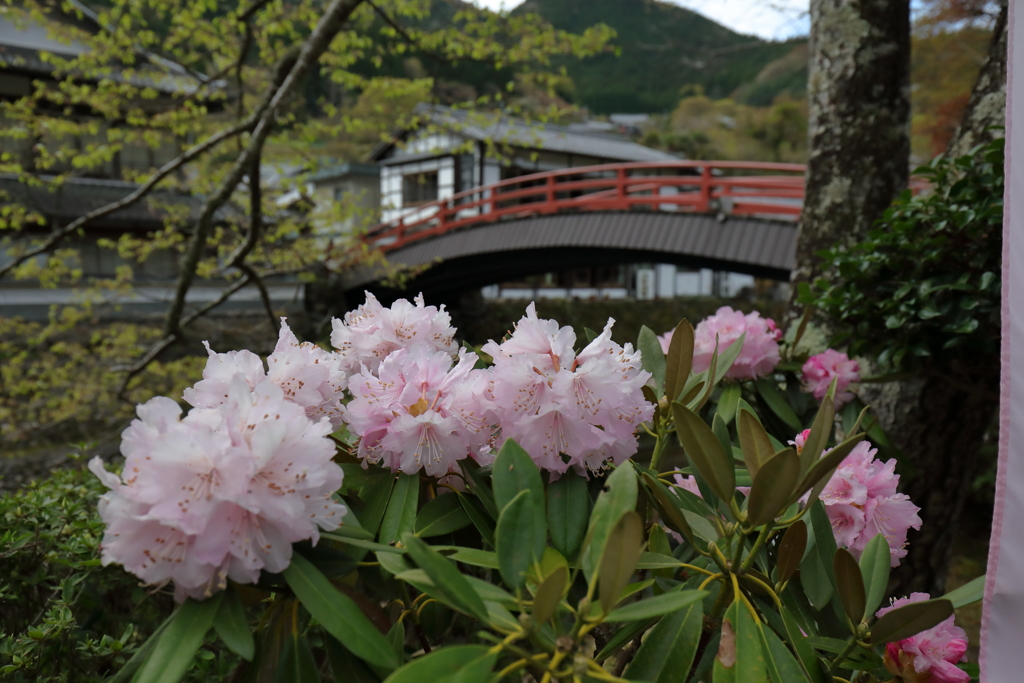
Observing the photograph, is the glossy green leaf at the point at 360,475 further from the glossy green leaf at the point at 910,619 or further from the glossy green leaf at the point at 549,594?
the glossy green leaf at the point at 910,619

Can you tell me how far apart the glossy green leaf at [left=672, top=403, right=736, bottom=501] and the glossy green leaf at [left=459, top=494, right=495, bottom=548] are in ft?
0.74

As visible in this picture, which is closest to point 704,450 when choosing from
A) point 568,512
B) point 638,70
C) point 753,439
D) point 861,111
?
point 753,439

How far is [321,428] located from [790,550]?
48cm

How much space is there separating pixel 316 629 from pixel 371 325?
0.65 metres

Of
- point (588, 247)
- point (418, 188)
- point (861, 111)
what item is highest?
point (861, 111)

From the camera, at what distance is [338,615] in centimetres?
51

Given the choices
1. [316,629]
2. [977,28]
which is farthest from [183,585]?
[977,28]

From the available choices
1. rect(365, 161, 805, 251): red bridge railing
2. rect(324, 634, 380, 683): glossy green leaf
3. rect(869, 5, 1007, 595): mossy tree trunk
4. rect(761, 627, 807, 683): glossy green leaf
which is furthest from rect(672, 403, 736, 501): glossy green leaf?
rect(365, 161, 805, 251): red bridge railing

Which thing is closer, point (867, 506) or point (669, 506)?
point (669, 506)

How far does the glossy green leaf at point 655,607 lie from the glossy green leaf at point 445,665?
93 mm

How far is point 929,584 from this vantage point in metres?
2.11

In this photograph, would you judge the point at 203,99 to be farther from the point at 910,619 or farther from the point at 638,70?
the point at 638,70

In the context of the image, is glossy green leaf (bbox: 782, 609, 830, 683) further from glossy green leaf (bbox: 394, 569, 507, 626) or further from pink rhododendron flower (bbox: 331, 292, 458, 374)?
pink rhododendron flower (bbox: 331, 292, 458, 374)

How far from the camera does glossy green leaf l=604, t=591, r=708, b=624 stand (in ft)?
1.55
